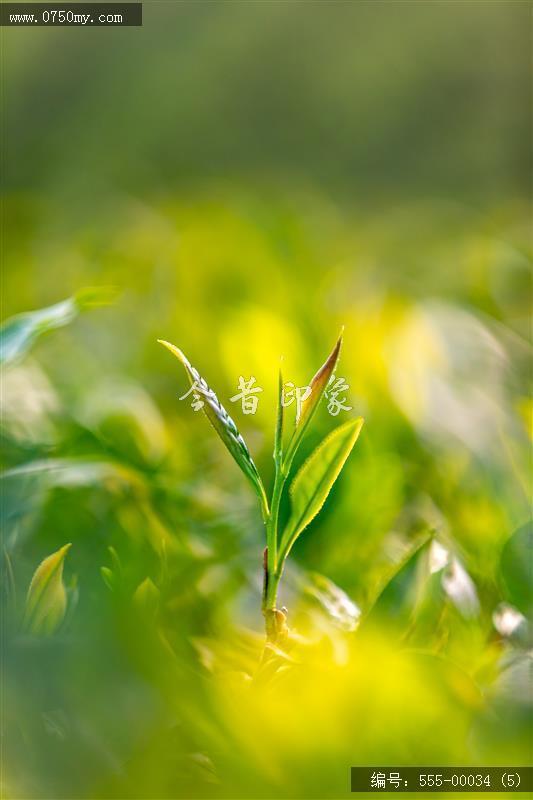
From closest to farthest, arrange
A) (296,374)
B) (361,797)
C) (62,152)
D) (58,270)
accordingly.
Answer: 1. (361,797)
2. (296,374)
3. (58,270)
4. (62,152)

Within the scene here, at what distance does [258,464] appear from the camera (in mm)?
252

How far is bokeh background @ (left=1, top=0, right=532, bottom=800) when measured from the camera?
153mm

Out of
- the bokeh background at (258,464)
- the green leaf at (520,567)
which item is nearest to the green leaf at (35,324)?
the bokeh background at (258,464)

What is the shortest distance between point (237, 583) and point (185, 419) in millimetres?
108

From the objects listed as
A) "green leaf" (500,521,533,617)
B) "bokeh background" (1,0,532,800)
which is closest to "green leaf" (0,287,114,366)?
"bokeh background" (1,0,532,800)

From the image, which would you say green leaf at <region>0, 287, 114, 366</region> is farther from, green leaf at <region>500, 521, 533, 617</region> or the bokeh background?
green leaf at <region>500, 521, 533, 617</region>

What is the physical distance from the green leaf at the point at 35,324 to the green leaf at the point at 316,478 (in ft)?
0.28

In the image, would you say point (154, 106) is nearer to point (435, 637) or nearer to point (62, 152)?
point (62, 152)

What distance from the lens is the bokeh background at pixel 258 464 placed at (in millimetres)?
153

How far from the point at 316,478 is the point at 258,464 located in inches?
3.0

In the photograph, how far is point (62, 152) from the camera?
65 cm

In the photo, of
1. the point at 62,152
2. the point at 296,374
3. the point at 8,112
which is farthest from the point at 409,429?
the point at 62,152

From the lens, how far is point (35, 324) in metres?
0.23

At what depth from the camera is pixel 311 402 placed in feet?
0.58
